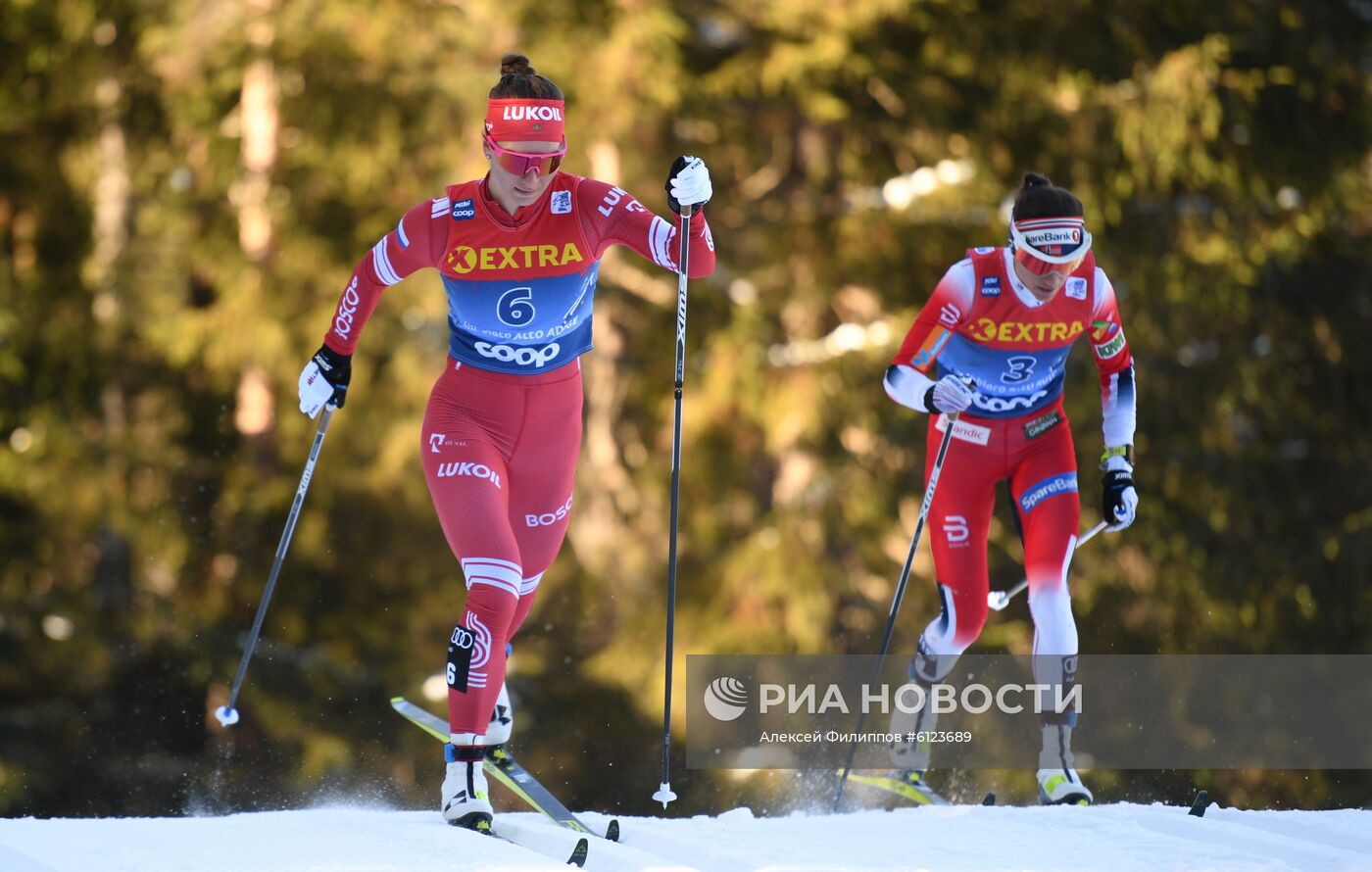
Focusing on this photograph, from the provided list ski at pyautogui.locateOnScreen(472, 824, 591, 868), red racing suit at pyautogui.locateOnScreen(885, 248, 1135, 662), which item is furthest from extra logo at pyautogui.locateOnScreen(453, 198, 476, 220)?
ski at pyautogui.locateOnScreen(472, 824, 591, 868)

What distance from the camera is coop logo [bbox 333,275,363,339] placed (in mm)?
5730

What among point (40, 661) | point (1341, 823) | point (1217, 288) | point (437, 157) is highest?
point (437, 157)

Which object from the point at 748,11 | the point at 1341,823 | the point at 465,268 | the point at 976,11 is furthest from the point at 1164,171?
the point at 465,268

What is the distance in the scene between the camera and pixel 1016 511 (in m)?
6.70

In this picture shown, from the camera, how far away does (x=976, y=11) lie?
47.9 ft

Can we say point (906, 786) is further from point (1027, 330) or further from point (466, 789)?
point (466, 789)

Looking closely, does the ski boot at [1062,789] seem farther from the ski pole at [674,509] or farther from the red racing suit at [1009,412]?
the ski pole at [674,509]

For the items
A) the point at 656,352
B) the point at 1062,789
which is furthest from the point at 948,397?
the point at 656,352

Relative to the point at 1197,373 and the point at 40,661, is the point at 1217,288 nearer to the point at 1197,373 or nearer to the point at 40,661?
the point at 1197,373

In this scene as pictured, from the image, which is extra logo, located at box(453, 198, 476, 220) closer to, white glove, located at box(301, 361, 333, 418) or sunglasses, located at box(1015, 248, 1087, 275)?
white glove, located at box(301, 361, 333, 418)

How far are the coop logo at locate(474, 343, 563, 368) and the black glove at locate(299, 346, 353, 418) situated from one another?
54 cm

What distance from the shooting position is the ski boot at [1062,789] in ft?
20.7

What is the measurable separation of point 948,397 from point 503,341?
1856 mm

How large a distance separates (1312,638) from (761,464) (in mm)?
5563
